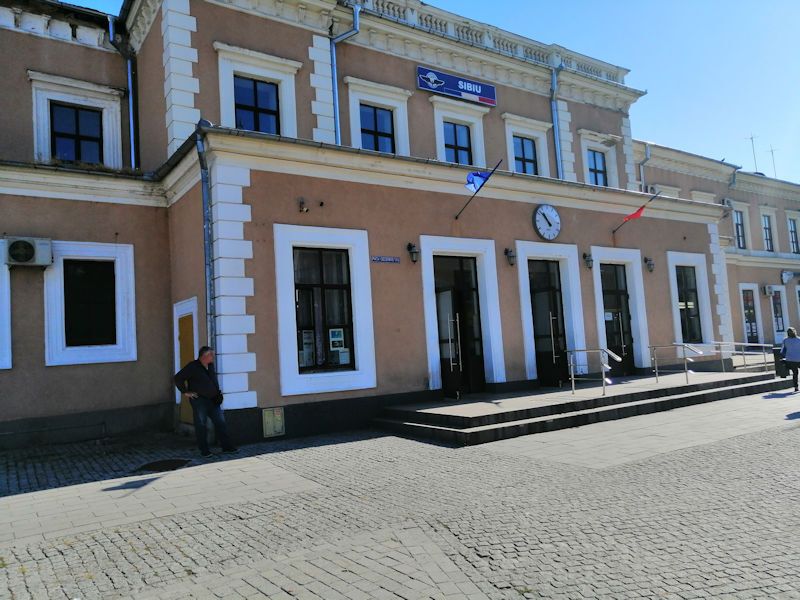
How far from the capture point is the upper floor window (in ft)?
101

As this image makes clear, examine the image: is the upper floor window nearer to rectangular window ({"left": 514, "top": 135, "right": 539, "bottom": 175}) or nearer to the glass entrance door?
the glass entrance door

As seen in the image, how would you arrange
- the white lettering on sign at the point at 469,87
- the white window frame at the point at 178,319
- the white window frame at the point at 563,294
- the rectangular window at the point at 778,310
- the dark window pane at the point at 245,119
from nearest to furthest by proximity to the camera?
the white window frame at the point at 178,319, the white window frame at the point at 563,294, the dark window pane at the point at 245,119, the white lettering on sign at the point at 469,87, the rectangular window at the point at 778,310

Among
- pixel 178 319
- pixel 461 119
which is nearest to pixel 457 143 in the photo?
pixel 461 119

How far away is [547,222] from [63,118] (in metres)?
10.9

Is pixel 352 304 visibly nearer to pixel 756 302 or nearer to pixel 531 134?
pixel 531 134

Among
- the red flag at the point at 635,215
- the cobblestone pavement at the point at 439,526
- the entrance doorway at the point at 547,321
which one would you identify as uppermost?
the red flag at the point at 635,215

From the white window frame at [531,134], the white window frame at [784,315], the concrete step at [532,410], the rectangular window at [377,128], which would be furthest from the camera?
the white window frame at [784,315]

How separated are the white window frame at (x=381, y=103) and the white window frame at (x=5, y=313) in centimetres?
773

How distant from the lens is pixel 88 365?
11.1m

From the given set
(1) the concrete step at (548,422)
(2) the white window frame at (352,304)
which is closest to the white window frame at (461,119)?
(2) the white window frame at (352,304)

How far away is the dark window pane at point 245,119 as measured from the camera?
13.3 meters

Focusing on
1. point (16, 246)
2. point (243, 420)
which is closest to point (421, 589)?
point (243, 420)

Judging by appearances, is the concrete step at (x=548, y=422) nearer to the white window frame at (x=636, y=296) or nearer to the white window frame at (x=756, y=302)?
the white window frame at (x=636, y=296)

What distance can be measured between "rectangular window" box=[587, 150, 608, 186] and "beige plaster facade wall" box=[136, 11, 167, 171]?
13.1 metres
